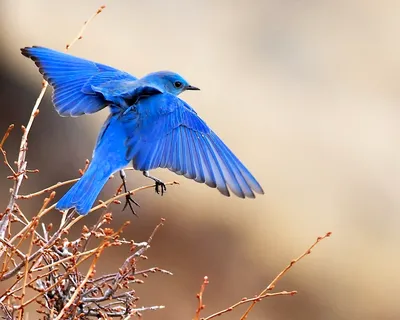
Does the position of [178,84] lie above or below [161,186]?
above

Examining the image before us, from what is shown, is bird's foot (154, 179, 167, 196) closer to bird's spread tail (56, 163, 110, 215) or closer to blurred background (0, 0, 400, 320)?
bird's spread tail (56, 163, 110, 215)

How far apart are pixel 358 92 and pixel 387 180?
1.12 meters

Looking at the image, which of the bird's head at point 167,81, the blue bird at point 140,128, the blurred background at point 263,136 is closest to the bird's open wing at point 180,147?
the blue bird at point 140,128

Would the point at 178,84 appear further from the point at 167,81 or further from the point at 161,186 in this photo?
the point at 161,186

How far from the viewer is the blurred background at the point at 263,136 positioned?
6.88 m

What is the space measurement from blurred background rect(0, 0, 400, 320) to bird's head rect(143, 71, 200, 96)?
3.29 m

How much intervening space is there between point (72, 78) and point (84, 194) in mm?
888

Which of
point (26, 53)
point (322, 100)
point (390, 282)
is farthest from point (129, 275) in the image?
point (322, 100)

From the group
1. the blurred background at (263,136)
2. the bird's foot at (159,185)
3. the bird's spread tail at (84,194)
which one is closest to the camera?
the bird's spread tail at (84,194)

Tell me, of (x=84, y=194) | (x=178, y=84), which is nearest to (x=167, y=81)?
(x=178, y=84)

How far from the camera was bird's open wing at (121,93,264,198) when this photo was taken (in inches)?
107

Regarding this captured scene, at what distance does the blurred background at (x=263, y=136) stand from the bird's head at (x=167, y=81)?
10.8 ft

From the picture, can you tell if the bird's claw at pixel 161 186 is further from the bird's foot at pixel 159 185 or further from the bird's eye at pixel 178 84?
the bird's eye at pixel 178 84

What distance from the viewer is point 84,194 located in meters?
2.47
